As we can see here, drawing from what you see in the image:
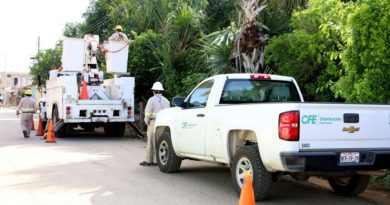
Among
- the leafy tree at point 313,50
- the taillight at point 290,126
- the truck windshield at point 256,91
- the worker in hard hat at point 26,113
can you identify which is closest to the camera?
the taillight at point 290,126

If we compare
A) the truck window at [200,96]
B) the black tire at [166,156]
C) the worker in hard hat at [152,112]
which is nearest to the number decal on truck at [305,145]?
the truck window at [200,96]

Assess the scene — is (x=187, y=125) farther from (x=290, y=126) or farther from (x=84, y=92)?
(x=84, y=92)

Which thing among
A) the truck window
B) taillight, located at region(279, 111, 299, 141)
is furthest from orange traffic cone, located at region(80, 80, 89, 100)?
A: taillight, located at region(279, 111, 299, 141)

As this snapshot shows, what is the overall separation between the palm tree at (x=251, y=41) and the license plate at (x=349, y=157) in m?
7.08

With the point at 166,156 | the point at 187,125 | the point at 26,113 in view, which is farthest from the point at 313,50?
the point at 26,113

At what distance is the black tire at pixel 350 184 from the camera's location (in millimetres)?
7551

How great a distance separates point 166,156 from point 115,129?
9.16 meters

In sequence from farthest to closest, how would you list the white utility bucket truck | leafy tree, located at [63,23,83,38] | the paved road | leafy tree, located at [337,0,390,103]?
leafy tree, located at [63,23,83,38] → the white utility bucket truck → leafy tree, located at [337,0,390,103] → the paved road

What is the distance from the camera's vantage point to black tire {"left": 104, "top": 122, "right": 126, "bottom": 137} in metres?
18.4

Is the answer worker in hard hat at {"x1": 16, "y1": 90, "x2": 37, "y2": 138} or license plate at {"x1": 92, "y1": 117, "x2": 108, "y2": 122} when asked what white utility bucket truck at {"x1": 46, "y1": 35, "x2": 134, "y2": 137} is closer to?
license plate at {"x1": 92, "y1": 117, "x2": 108, "y2": 122}

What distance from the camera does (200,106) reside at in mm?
8570

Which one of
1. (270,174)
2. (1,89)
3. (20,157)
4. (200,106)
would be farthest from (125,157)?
(1,89)

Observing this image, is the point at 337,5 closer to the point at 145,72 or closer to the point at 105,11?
the point at 145,72

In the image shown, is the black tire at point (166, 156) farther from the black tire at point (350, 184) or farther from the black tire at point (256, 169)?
the black tire at point (350, 184)
